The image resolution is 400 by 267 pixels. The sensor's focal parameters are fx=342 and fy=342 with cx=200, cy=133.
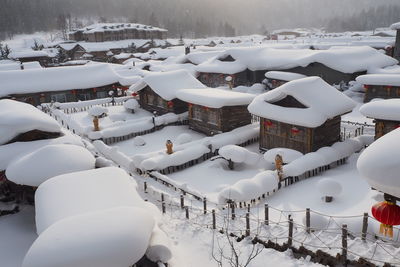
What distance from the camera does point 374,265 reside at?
29.1 ft

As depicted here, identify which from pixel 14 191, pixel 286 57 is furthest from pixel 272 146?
pixel 286 57

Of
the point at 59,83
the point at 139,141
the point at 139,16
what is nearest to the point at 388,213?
the point at 139,141

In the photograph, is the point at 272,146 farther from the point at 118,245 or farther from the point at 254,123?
the point at 118,245

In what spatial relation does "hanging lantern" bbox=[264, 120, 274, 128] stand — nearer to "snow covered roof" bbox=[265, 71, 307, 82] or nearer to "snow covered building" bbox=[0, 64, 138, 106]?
"snow covered roof" bbox=[265, 71, 307, 82]

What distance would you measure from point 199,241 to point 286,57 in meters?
30.2

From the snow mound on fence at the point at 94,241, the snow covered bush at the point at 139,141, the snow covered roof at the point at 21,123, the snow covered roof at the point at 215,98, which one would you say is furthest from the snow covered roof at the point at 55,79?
the snow mound on fence at the point at 94,241

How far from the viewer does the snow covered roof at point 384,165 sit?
512 centimetres

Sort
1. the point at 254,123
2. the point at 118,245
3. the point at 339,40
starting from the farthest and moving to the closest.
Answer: the point at 339,40, the point at 254,123, the point at 118,245

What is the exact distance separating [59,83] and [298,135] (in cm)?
2548

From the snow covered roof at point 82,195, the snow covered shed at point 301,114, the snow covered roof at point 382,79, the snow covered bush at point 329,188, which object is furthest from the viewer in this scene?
the snow covered roof at point 382,79

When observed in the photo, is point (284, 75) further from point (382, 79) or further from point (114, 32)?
point (114, 32)

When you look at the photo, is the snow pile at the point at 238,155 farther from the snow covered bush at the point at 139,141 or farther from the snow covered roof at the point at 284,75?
the snow covered roof at the point at 284,75

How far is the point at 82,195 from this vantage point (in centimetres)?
1049

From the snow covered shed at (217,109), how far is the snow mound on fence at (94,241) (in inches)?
614
